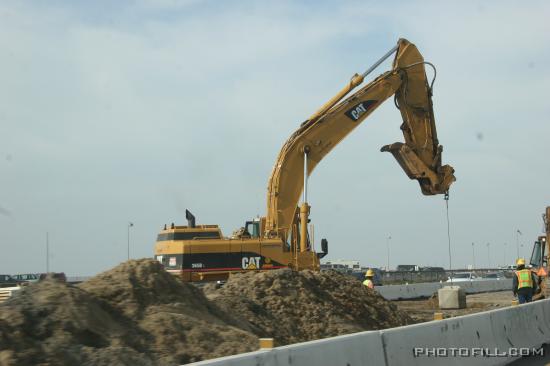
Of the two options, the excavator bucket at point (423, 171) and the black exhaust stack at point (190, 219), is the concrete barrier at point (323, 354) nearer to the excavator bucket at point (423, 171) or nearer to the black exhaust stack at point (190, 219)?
the black exhaust stack at point (190, 219)

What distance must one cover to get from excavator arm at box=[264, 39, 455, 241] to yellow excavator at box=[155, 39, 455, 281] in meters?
0.03

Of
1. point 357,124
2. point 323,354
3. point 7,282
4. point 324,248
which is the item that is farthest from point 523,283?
point 7,282

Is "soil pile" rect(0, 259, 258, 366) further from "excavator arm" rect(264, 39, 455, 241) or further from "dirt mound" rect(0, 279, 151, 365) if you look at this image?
"excavator arm" rect(264, 39, 455, 241)

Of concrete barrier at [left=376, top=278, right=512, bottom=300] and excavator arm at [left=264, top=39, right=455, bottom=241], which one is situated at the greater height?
excavator arm at [left=264, top=39, right=455, bottom=241]

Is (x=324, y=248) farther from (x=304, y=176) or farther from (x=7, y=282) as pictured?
(x=7, y=282)

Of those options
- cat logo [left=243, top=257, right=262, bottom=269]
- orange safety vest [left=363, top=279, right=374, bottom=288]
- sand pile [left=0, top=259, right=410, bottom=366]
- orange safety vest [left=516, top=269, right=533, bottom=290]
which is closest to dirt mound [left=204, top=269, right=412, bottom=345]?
sand pile [left=0, top=259, right=410, bottom=366]

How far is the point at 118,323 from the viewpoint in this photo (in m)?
9.82

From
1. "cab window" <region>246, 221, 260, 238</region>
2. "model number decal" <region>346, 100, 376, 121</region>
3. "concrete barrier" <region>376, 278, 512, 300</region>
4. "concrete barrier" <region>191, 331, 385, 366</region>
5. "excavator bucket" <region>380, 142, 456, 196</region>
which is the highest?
"model number decal" <region>346, 100, 376, 121</region>

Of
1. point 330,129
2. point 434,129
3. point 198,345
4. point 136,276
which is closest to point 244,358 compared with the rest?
point 198,345

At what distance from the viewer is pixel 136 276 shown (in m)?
11.3

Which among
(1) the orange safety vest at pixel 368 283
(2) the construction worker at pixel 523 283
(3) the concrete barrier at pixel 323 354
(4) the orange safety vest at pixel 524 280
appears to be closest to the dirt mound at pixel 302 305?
(1) the orange safety vest at pixel 368 283

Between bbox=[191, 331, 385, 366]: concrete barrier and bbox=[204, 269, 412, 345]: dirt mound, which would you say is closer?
bbox=[191, 331, 385, 366]: concrete barrier

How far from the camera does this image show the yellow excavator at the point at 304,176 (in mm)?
20656

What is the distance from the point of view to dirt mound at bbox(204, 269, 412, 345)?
46.0ft
